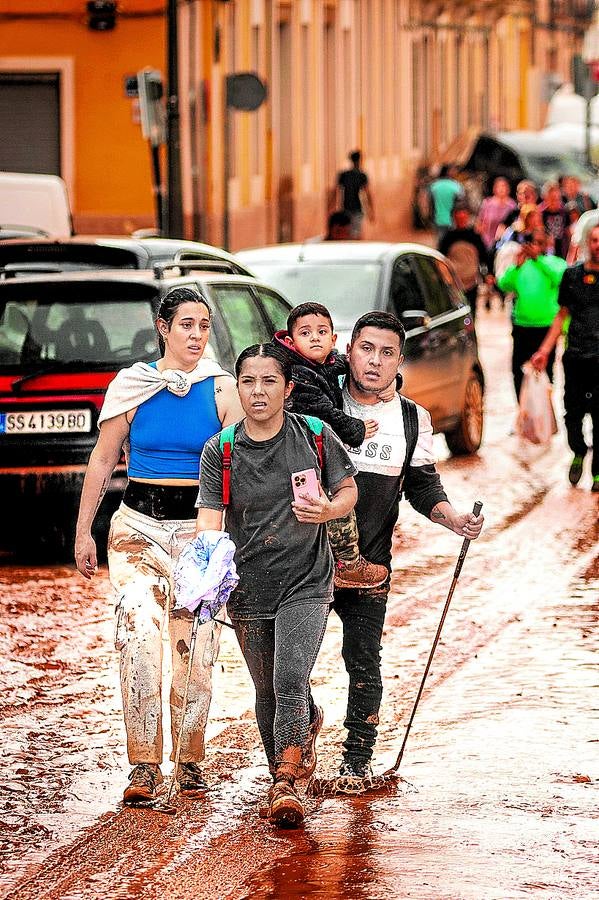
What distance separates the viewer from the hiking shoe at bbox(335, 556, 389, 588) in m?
7.09

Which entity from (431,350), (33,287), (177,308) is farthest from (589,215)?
(177,308)

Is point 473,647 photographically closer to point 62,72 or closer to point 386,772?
point 386,772

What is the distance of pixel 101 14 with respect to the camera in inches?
1175

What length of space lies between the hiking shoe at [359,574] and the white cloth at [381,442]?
322mm

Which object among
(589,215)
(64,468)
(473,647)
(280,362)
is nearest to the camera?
(280,362)

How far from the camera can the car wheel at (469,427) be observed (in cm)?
1627

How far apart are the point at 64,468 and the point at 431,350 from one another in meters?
4.95

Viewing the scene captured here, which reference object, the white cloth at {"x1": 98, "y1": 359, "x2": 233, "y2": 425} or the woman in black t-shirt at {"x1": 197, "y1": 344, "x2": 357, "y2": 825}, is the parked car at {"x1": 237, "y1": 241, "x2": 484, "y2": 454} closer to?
the white cloth at {"x1": 98, "y1": 359, "x2": 233, "y2": 425}

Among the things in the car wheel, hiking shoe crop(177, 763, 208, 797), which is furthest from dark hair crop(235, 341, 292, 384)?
the car wheel

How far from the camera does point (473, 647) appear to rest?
9477 mm

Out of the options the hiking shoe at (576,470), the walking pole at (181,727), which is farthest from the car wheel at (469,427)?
the walking pole at (181,727)

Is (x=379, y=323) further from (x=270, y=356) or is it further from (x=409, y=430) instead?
(x=270, y=356)

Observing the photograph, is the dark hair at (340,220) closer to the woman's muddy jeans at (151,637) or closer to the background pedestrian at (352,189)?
the background pedestrian at (352,189)

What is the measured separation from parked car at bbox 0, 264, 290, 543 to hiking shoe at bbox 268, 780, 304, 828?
15.8 feet
